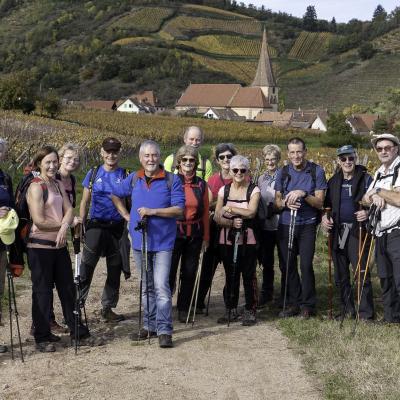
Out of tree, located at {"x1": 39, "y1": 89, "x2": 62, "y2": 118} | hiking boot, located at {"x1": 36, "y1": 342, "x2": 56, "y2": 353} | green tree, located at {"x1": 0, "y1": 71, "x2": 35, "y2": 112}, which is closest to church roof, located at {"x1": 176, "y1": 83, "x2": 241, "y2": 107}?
tree, located at {"x1": 39, "y1": 89, "x2": 62, "y2": 118}

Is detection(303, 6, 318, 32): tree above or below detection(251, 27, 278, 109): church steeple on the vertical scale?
above

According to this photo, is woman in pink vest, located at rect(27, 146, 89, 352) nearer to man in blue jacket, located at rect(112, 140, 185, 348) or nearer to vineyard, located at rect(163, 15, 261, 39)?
man in blue jacket, located at rect(112, 140, 185, 348)

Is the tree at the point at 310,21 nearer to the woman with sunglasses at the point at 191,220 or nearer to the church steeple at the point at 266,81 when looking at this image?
the church steeple at the point at 266,81

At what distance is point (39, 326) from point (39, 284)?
0.44m

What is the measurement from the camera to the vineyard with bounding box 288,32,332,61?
152 meters

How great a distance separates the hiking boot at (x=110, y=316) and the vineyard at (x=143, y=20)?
147m

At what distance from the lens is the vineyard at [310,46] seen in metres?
152

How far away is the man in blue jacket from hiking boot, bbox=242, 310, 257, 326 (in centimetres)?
118

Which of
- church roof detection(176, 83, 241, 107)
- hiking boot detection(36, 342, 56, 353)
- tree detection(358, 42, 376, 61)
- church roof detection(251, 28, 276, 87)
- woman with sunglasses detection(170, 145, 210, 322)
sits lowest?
hiking boot detection(36, 342, 56, 353)

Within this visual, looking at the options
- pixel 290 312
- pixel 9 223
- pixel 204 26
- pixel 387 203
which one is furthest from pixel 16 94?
pixel 204 26

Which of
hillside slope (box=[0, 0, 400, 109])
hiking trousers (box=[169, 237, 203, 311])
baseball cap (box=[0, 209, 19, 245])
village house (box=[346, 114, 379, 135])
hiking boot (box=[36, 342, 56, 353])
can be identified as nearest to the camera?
baseball cap (box=[0, 209, 19, 245])

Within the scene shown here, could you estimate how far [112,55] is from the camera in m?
128

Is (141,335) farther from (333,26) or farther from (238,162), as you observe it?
(333,26)

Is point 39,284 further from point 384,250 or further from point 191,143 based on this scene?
point 384,250
